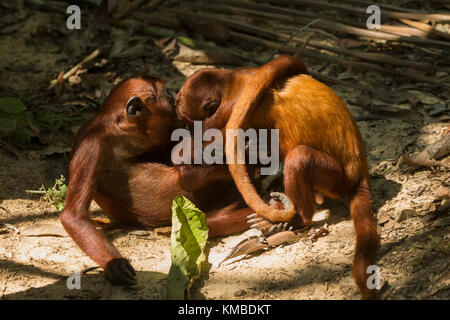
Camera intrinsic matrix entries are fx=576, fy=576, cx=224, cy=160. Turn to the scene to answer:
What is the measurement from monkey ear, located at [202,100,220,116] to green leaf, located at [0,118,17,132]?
219cm

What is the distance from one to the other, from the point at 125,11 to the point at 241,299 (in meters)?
5.56

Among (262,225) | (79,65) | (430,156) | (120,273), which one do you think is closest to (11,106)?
(79,65)

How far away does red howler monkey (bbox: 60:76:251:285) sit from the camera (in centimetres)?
547

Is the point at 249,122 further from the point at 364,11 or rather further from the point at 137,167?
the point at 364,11

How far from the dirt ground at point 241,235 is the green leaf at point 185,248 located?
13 centimetres

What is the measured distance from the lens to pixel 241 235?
5.50 metres

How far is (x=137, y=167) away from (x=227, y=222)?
3.50 feet

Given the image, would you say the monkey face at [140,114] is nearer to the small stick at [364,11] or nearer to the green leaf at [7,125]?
the green leaf at [7,125]

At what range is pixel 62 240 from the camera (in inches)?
215

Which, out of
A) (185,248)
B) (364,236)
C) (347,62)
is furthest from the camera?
(347,62)

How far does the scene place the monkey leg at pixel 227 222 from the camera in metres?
5.46

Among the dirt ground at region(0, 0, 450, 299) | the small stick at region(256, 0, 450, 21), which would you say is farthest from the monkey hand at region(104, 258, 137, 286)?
the small stick at region(256, 0, 450, 21)

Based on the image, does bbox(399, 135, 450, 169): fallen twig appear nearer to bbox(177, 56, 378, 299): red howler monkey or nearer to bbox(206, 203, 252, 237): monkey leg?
bbox(177, 56, 378, 299): red howler monkey

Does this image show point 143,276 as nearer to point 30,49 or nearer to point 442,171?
point 442,171
